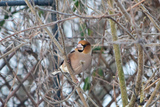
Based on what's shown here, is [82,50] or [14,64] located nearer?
[82,50]

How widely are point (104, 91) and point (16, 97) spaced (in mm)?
1563

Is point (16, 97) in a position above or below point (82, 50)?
below

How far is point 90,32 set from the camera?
3943 millimetres

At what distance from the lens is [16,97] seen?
4.32 meters

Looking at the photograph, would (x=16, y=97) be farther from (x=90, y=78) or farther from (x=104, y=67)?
(x=104, y=67)

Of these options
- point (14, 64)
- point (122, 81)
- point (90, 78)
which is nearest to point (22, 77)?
point (14, 64)

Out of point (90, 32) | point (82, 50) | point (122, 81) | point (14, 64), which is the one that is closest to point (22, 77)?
point (14, 64)

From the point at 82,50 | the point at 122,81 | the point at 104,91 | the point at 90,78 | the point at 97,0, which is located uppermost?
the point at 97,0

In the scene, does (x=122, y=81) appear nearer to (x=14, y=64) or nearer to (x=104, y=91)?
(x=104, y=91)

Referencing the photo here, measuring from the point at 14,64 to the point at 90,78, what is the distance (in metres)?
1.39

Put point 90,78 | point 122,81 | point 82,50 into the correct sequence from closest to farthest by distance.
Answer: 1. point 122,81
2. point 82,50
3. point 90,78

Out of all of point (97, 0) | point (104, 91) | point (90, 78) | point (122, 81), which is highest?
point (97, 0)

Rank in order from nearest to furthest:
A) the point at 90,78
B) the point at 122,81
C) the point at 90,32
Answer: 1. the point at 122,81
2. the point at 90,32
3. the point at 90,78

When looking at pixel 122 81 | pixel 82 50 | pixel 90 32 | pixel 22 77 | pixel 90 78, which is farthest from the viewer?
pixel 22 77
